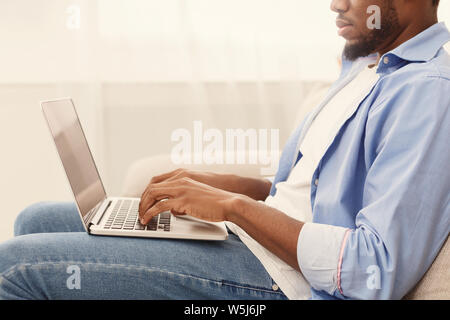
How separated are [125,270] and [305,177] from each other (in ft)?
1.30

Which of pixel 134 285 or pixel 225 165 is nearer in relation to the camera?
pixel 134 285

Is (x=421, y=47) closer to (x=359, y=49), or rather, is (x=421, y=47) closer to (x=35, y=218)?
(x=359, y=49)

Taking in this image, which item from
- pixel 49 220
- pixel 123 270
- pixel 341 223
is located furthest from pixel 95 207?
pixel 341 223

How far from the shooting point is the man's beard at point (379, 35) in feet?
2.91

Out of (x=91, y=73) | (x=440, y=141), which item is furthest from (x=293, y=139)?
(x=91, y=73)

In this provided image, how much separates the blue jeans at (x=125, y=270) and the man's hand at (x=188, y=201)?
64 mm

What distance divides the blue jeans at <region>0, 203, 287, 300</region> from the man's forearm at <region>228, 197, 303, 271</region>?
8cm

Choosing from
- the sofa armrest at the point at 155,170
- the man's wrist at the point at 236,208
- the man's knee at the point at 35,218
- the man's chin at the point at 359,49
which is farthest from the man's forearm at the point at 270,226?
the sofa armrest at the point at 155,170

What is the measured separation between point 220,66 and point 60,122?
3.81ft

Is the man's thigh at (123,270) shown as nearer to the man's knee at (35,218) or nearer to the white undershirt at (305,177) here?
the white undershirt at (305,177)

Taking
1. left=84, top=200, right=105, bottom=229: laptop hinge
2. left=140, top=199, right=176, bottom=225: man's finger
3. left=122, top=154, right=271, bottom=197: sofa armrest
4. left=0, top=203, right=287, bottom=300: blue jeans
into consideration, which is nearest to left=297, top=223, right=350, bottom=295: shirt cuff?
left=0, top=203, right=287, bottom=300: blue jeans

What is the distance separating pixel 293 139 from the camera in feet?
3.63

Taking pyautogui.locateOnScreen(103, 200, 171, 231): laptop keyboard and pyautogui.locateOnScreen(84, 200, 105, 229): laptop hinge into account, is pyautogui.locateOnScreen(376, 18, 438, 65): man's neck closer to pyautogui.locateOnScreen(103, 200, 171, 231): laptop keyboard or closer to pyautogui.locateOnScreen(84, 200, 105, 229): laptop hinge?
pyautogui.locateOnScreen(103, 200, 171, 231): laptop keyboard
